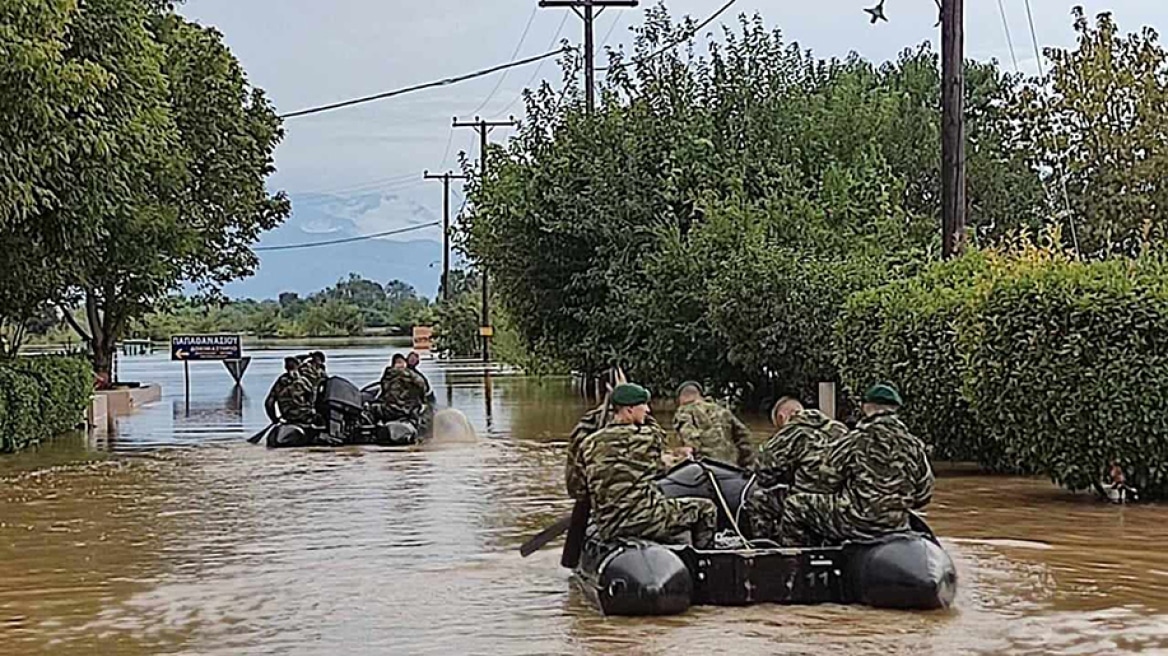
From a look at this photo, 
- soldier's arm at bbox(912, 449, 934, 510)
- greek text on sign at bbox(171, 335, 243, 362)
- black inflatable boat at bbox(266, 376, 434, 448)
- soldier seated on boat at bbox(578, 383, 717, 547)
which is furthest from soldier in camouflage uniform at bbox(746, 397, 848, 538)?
greek text on sign at bbox(171, 335, 243, 362)

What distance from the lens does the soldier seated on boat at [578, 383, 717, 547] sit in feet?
40.6

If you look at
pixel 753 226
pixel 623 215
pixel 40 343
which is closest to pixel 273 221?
pixel 623 215

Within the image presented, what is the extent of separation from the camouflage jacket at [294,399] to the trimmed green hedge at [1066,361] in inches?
496

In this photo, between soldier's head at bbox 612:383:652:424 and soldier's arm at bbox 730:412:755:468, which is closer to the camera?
soldier's head at bbox 612:383:652:424

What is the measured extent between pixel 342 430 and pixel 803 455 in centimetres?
1711

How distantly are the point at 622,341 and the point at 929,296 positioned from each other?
1543 centimetres

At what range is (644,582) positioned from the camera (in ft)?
38.8

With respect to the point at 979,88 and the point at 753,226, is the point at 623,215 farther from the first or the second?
the point at 979,88

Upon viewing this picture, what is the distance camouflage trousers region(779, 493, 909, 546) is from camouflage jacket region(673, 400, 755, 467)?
2787mm

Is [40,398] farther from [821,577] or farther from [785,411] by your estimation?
[821,577]

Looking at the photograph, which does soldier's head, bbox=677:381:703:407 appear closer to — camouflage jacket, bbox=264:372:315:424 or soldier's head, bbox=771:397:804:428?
A: soldier's head, bbox=771:397:804:428

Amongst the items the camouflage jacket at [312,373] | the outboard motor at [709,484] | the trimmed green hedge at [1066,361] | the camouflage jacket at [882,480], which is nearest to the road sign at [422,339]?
the camouflage jacket at [312,373]

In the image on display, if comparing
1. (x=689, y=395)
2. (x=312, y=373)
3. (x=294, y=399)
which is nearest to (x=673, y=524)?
(x=689, y=395)

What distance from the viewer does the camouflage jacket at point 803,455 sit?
499 inches
